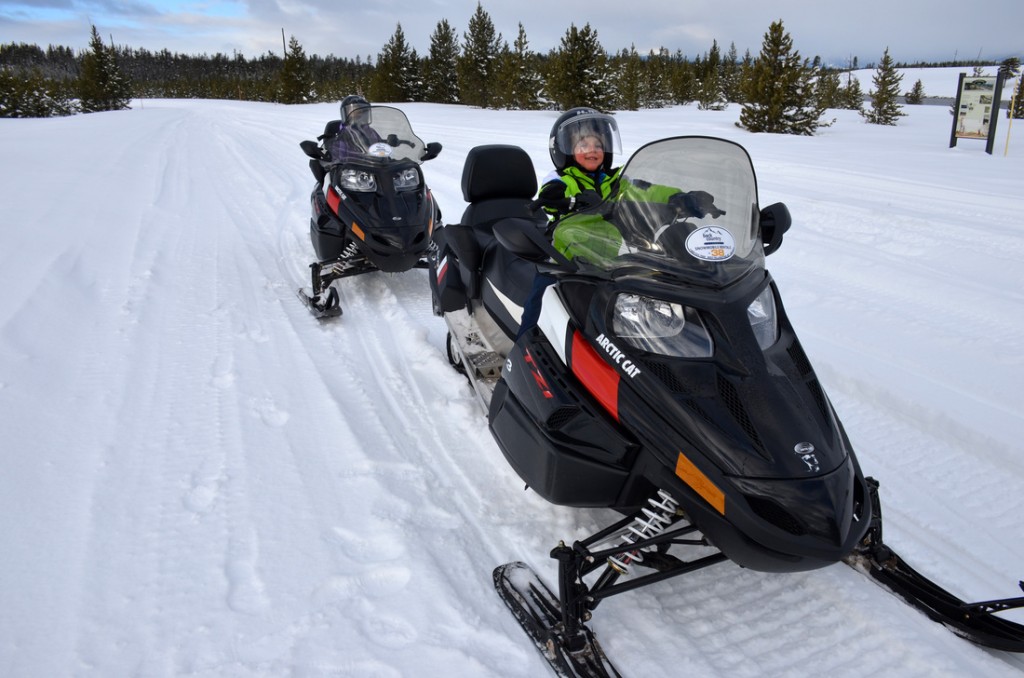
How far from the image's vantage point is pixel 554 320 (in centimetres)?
248

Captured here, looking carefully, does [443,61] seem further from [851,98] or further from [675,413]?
[675,413]

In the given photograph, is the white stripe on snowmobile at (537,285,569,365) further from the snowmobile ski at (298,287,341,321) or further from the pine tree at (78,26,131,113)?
the pine tree at (78,26,131,113)

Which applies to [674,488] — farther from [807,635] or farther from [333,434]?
[333,434]

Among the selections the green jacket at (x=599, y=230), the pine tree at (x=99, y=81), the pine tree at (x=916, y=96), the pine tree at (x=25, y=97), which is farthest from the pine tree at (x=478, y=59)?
the green jacket at (x=599, y=230)

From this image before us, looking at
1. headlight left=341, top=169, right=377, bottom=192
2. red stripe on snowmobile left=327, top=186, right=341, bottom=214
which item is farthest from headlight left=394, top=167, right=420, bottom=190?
red stripe on snowmobile left=327, top=186, right=341, bottom=214

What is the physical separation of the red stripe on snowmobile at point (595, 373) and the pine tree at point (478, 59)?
3323 cm

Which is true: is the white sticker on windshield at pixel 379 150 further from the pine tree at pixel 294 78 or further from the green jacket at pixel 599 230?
the pine tree at pixel 294 78

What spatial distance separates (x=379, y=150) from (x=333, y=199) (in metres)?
0.58

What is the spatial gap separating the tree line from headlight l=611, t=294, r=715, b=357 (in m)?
15.6

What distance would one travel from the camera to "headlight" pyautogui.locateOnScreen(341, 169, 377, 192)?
528cm

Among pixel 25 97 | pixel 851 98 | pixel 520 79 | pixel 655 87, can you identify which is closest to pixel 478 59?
pixel 520 79

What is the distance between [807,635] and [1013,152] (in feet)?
44.8

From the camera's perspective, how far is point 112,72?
47094 millimetres

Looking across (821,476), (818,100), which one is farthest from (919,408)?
(818,100)
